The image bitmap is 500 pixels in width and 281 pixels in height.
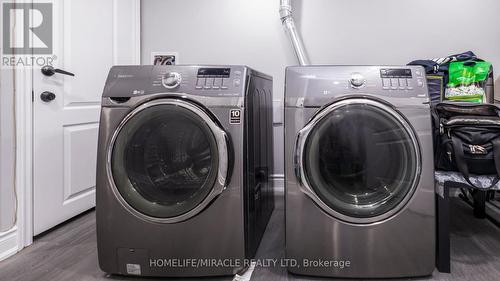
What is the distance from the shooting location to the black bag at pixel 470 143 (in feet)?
4.15

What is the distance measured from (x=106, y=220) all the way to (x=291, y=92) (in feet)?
2.99

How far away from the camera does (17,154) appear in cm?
153

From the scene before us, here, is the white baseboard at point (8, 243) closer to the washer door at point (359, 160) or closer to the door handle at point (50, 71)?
the door handle at point (50, 71)

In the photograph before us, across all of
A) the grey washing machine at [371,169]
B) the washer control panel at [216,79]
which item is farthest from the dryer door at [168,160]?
the grey washing machine at [371,169]

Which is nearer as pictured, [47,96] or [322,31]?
[47,96]

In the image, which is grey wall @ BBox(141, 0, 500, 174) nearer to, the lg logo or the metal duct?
the metal duct

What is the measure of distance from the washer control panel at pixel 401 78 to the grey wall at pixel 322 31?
1.09 m

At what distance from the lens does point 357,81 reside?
1.21 m

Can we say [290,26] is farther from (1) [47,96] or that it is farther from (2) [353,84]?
(1) [47,96]

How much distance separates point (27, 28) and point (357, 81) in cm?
167

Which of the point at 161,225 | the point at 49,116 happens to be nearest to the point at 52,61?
the point at 49,116

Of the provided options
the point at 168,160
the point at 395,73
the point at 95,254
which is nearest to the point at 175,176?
the point at 168,160

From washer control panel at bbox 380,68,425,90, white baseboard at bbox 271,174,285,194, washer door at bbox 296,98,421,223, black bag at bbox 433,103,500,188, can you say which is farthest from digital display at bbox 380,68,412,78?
white baseboard at bbox 271,174,285,194

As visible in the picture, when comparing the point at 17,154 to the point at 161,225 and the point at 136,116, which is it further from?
the point at 161,225
